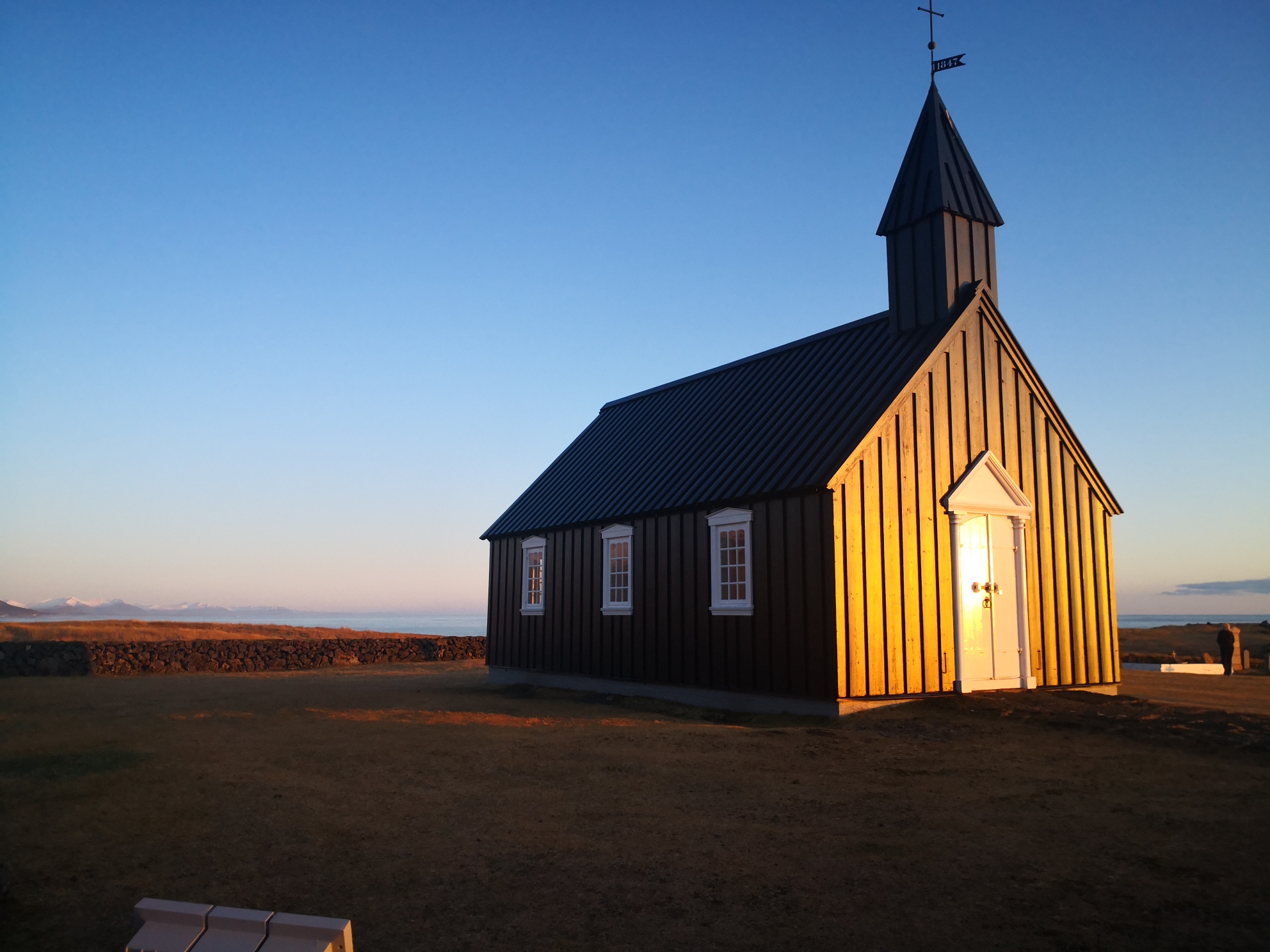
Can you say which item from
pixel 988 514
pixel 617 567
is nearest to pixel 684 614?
pixel 617 567

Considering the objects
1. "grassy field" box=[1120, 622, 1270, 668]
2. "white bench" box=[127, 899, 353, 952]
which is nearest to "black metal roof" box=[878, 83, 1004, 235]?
"white bench" box=[127, 899, 353, 952]

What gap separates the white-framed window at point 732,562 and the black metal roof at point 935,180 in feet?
20.6

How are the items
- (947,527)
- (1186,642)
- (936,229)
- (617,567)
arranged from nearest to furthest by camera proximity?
(947,527) < (936,229) < (617,567) < (1186,642)

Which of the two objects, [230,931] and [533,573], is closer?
[230,931]

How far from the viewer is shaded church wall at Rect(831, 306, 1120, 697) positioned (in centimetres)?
1277

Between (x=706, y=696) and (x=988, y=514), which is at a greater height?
(x=988, y=514)

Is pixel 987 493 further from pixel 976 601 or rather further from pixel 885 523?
pixel 885 523

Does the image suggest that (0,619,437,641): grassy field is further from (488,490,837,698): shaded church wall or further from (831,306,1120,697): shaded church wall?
(831,306,1120,697): shaded church wall

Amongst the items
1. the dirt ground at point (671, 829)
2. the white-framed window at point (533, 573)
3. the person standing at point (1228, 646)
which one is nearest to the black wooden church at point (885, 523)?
the dirt ground at point (671, 829)

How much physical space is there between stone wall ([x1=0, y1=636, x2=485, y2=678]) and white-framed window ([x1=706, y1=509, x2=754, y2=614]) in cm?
1695

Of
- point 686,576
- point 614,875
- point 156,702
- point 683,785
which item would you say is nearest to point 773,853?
point 614,875

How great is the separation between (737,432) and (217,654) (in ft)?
57.3

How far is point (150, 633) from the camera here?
33.0m

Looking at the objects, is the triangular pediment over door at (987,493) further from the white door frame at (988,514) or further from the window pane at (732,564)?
the window pane at (732,564)
